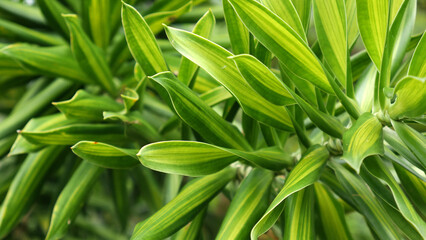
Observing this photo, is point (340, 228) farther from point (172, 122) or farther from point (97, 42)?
point (97, 42)

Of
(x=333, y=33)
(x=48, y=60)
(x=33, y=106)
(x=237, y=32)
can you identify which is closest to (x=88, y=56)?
(x=48, y=60)

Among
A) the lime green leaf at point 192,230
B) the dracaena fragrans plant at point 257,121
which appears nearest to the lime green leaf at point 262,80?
the dracaena fragrans plant at point 257,121

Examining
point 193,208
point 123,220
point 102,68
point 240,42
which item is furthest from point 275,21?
point 123,220

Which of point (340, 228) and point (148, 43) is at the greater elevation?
point (148, 43)

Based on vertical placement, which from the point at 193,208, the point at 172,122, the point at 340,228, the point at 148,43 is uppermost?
the point at 148,43

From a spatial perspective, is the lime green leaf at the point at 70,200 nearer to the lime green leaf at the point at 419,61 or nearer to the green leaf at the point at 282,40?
the green leaf at the point at 282,40

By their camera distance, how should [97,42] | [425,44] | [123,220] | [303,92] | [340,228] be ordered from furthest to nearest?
[123,220]
[97,42]
[340,228]
[303,92]
[425,44]

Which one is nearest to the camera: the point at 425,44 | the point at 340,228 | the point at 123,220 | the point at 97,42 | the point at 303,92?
the point at 425,44

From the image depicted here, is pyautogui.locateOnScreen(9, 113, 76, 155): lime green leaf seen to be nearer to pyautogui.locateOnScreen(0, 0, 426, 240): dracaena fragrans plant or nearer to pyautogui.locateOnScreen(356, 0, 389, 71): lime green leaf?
pyautogui.locateOnScreen(0, 0, 426, 240): dracaena fragrans plant
